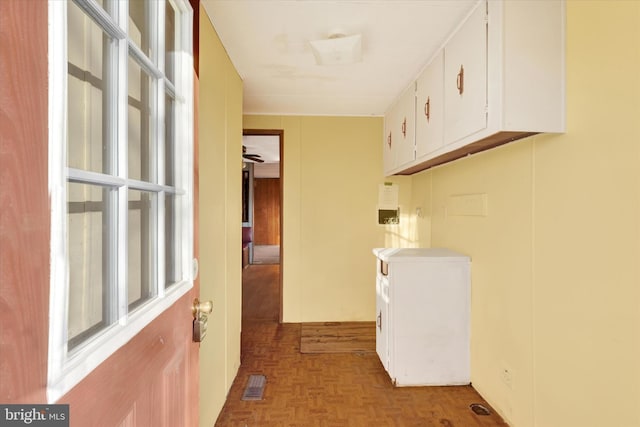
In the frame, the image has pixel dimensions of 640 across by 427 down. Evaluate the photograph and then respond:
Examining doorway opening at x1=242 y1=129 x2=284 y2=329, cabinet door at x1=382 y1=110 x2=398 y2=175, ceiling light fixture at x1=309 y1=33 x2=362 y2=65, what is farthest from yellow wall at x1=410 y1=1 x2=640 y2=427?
doorway opening at x1=242 y1=129 x2=284 y2=329

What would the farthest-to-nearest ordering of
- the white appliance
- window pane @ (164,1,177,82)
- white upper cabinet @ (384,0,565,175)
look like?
the white appliance → white upper cabinet @ (384,0,565,175) → window pane @ (164,1,177,82)

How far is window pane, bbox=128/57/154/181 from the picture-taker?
842 mm

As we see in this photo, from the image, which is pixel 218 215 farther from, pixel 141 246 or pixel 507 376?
pixel 507 376

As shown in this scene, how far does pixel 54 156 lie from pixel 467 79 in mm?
1771

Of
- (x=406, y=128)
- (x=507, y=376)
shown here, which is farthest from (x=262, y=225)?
(x=507, y=376)

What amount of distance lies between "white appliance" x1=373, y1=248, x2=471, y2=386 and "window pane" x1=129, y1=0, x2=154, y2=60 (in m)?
1.83

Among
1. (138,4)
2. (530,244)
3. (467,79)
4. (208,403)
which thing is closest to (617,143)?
(530,244)

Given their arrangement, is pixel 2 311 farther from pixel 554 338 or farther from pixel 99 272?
pixel 554 338

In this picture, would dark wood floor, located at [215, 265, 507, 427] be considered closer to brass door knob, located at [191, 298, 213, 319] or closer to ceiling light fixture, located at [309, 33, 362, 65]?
brass door knob, located at [191, 298, 213, 319]

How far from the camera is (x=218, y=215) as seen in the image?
74.0 inches

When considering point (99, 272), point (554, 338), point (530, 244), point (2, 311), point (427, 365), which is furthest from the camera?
point (427, 365)

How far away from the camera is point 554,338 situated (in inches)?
58.1

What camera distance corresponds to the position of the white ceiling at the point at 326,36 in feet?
5.34

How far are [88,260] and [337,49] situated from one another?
5.73 feet
